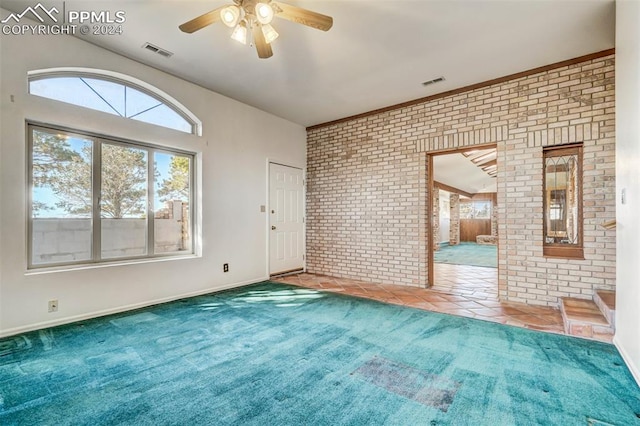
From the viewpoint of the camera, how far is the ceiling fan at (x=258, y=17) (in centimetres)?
218

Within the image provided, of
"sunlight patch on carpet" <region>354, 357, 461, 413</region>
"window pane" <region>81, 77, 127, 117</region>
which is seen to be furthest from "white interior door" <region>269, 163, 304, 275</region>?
"sunlight patch on carpet" <region>354, 357, 461, 413</region>

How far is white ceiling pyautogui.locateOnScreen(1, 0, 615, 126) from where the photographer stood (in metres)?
2.64

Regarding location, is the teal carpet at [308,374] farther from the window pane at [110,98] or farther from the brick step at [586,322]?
the window pane at [110,98]

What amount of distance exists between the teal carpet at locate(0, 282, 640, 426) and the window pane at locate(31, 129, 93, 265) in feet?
2.63

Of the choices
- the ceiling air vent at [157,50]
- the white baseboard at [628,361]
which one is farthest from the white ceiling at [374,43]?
the white baseboard at [628,361]

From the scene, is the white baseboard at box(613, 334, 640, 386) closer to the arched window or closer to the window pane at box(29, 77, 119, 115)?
the arched window

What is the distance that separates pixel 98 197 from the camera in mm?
3344

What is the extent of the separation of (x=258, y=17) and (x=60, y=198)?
2.77 metres

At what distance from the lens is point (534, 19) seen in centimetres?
277

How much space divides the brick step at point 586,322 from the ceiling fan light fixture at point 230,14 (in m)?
3.96

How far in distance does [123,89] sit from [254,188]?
223cm

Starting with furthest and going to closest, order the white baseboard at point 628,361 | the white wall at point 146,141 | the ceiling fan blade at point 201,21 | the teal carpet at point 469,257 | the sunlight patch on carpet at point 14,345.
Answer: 1. the teal carpet at point 469,257
2. the white wall at point 146,141
3. the sunlight patch on carpet at point 14,345
4. the ceiling fan blade at point 201,21
5. the white baseboard at point 628,361

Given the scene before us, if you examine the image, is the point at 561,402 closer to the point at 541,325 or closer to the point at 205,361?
the point at 541,325

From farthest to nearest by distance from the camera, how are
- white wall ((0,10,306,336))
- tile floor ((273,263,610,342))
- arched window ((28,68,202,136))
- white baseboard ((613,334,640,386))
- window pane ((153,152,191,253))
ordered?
window pane ((153,152,191,253)) → tile floor ((273,263,610,342)) → arched window ((28,68,202,136)) → white wall ((0,10,306,336)) → white baseboard ((613,334,640,386))
